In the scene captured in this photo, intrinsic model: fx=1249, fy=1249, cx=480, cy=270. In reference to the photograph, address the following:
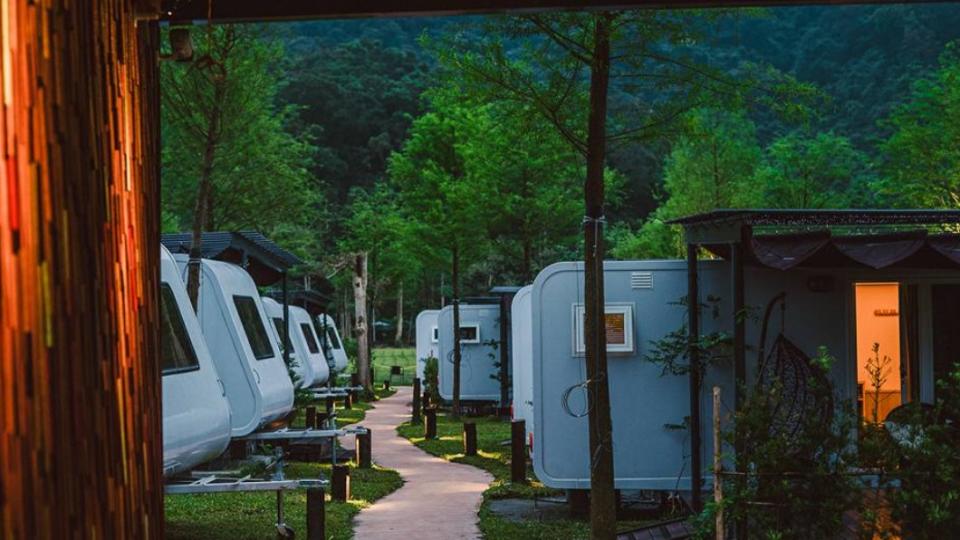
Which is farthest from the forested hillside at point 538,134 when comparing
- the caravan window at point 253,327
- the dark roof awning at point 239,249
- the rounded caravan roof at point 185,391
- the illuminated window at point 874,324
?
the rounded caravan roof at point 185,391

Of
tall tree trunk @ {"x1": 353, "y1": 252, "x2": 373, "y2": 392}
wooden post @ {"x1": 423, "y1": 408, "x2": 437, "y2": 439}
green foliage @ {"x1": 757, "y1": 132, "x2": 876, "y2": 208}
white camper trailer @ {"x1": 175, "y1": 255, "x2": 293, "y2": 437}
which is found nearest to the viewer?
white camper trailer @ {"x1": 175, "y1": 255, "x2": 293, "y2": 437}

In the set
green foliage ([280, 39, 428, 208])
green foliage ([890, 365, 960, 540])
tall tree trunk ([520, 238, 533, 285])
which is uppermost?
green foliage ([280, 39, 428, 208])

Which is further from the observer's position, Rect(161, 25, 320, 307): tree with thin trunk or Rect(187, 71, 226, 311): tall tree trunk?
Rect(161, 25, 320, 307): tree with thin trunk

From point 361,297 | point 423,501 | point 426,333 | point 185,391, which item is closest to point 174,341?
point 185,391

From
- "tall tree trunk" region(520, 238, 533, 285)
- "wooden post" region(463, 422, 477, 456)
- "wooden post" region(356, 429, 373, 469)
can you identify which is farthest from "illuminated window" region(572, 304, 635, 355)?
"tall tree trunk" region(520, 238, 533, 285)

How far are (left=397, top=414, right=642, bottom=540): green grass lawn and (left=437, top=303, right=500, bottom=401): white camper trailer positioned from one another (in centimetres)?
61

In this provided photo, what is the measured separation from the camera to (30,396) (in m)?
2.71

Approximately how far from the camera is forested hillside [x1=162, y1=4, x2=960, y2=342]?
9055 millimetres

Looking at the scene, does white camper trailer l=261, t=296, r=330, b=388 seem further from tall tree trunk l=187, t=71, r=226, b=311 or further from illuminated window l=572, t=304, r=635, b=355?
illuminated window l=572, t=304, r=635, b=355

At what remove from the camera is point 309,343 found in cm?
2595

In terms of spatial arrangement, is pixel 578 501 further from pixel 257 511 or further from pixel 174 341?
pixel 174 341

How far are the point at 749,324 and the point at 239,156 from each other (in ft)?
39.6

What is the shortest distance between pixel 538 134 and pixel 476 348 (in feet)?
44.4

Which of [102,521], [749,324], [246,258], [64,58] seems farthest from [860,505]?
[246,258]
